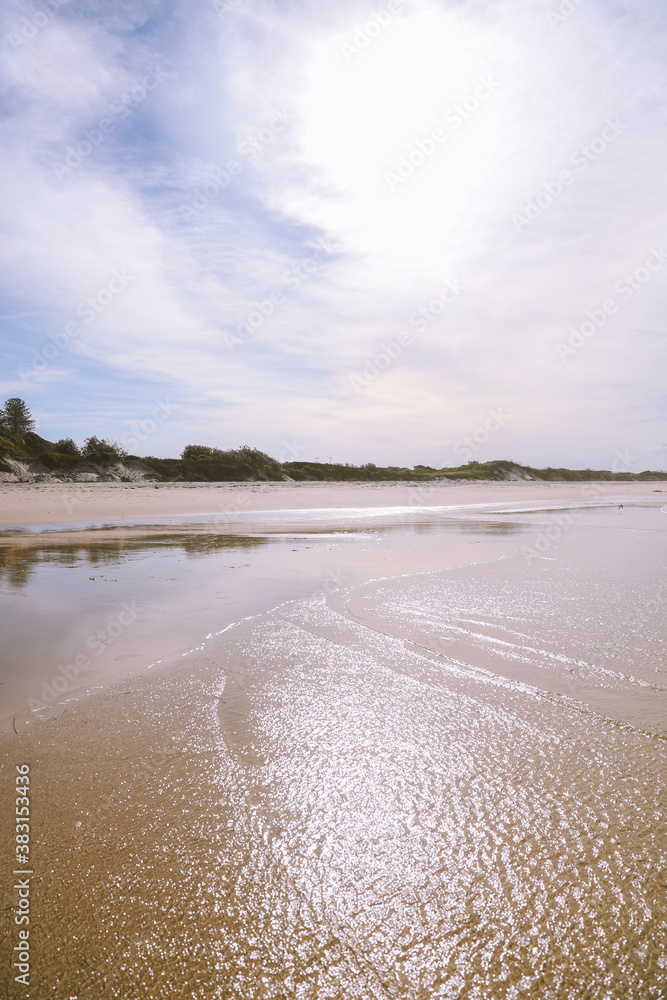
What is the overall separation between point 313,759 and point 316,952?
88 centimetres

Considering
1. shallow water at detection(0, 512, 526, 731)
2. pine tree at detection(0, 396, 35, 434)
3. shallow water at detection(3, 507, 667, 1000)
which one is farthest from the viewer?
pine tree at detection(0, 396, 35, 434)

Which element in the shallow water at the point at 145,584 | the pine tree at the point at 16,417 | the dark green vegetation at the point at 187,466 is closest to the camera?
the shallow water at the point at 145,584

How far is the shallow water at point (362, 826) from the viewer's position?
1297mm

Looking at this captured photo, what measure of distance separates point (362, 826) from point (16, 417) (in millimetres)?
67894

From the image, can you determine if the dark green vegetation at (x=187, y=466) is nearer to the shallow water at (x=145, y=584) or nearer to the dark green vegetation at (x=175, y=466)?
the dark green vegetation at (x=175, y=466)

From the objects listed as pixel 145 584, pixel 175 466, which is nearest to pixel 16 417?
pixel 175 466

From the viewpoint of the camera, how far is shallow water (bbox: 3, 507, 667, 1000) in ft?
4.25

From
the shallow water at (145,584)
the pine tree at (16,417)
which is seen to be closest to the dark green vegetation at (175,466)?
the pine tree at (16,417)

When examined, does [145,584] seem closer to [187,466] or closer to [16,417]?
[187,466]

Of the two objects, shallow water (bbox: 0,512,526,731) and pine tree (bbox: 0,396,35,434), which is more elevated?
pine tree (bbox: 0,396,35,434)

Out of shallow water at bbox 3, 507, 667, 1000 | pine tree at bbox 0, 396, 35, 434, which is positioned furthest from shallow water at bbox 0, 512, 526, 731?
pine tree at bbox 0, 396, 35, 434

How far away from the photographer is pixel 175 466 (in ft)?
150

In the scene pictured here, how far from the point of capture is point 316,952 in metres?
1.33

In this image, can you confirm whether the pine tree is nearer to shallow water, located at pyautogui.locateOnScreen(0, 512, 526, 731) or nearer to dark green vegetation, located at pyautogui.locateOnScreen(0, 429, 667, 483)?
dark green vegetation, located at pyautogui.locateOnScreen(0, 429, 667, 483)
